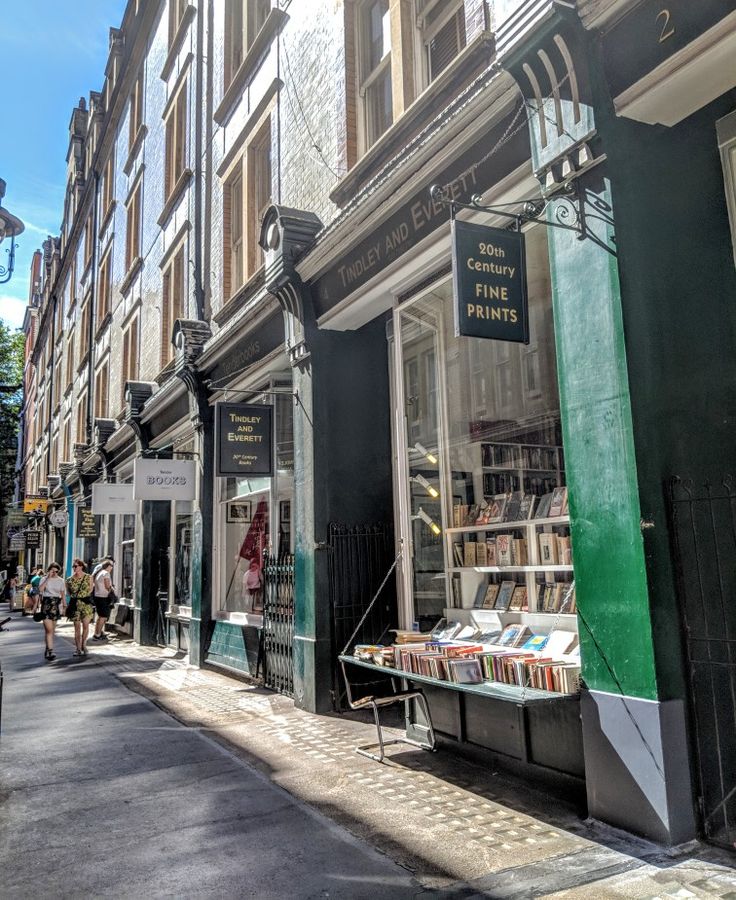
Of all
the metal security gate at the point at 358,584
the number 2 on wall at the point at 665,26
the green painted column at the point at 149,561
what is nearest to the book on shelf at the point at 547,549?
the metal security gate at the point at 358,584

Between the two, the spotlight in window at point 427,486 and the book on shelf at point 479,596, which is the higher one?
the spotlight in window at point 427,486

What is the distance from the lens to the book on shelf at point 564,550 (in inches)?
222

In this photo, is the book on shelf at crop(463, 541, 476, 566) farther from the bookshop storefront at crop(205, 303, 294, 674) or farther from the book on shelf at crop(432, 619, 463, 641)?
the bookshop storefront at crop(205, 303, 294, 674)

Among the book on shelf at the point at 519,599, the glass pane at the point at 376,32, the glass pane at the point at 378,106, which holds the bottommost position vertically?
the book on shelf at the point at 519,599

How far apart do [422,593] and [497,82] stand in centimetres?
469

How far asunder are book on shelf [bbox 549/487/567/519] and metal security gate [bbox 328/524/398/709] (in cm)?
278

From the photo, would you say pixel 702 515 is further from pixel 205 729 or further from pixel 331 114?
pixel 331 114

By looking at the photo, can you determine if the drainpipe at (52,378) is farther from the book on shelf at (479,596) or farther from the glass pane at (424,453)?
the book on shelf at (479,596)

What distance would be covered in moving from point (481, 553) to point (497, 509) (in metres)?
0.43

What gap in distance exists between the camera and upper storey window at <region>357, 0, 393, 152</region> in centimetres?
830

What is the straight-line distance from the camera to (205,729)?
7.36 m

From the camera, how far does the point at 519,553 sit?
620cm

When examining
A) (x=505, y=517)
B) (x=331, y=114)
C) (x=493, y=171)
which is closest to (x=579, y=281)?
(x=493, y=171)

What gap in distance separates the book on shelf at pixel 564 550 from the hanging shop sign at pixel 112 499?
12584 mm
